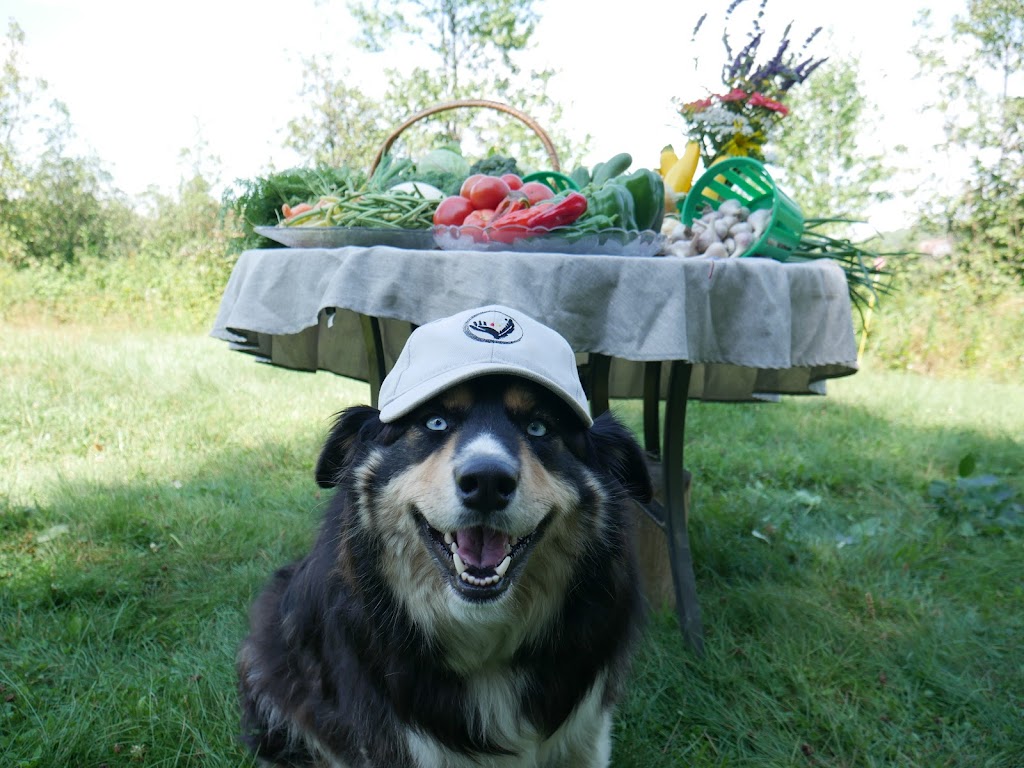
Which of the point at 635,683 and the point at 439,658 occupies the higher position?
the point at 439,658

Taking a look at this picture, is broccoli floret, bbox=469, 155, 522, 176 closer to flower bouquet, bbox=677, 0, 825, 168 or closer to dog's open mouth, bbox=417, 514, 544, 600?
flower bouquet, bbox=677, 0, 825, 168

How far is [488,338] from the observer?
5.52 feet

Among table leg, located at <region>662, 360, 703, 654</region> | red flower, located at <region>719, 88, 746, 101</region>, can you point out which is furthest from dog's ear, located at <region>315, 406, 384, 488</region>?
red flower, located at <region>719, 88, 746, 101</region>

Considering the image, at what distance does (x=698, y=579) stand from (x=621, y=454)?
172 cm

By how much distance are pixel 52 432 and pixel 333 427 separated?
169 inches

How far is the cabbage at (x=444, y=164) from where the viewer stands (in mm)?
3246

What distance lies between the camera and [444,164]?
334 centimetres

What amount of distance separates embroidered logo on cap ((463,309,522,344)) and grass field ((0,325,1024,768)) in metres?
1.40

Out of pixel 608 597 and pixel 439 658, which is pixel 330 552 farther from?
pixel 608 597

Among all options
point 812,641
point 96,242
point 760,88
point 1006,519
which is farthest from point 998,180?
point 96,242

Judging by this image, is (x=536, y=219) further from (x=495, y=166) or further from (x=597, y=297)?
(x=495, y=166)

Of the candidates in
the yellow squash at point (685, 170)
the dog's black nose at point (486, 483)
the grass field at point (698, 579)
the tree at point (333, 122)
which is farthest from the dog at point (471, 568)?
the tree at point (333, 122)

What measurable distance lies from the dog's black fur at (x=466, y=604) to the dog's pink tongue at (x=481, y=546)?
26 millimetres

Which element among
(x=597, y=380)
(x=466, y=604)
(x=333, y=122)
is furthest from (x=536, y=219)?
(x=333, y=122)
